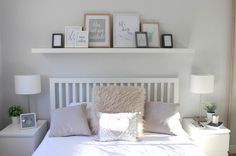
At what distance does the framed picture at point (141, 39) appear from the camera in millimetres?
3113

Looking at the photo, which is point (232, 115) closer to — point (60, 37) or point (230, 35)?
point (230, 35)

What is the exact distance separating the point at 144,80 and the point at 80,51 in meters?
0.84

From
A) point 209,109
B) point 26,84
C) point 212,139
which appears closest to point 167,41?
point 209,109

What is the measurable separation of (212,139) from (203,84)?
0.62 m

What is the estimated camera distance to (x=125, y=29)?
317cm

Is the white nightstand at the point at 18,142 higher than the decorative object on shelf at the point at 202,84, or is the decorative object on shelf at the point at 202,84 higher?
the decorative object on shelf at the point at 202,84

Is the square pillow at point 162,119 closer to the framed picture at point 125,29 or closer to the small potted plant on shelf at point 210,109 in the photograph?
the small potted plant on shelf at point 210,109

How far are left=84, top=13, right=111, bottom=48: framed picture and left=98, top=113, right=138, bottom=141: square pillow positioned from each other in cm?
99

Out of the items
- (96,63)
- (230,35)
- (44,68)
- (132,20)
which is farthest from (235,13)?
(44,68)

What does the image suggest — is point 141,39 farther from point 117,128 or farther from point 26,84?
point 26,84

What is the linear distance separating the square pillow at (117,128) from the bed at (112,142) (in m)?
0.05

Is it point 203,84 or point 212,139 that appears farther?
point 203,84

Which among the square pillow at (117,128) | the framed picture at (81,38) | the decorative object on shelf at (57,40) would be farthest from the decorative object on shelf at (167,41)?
the decorative object on shelf at (57,40)

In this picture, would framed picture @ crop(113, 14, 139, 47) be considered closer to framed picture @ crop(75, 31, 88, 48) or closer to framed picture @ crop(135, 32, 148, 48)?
framed picture @ crop(135, 32, 148, 48)
